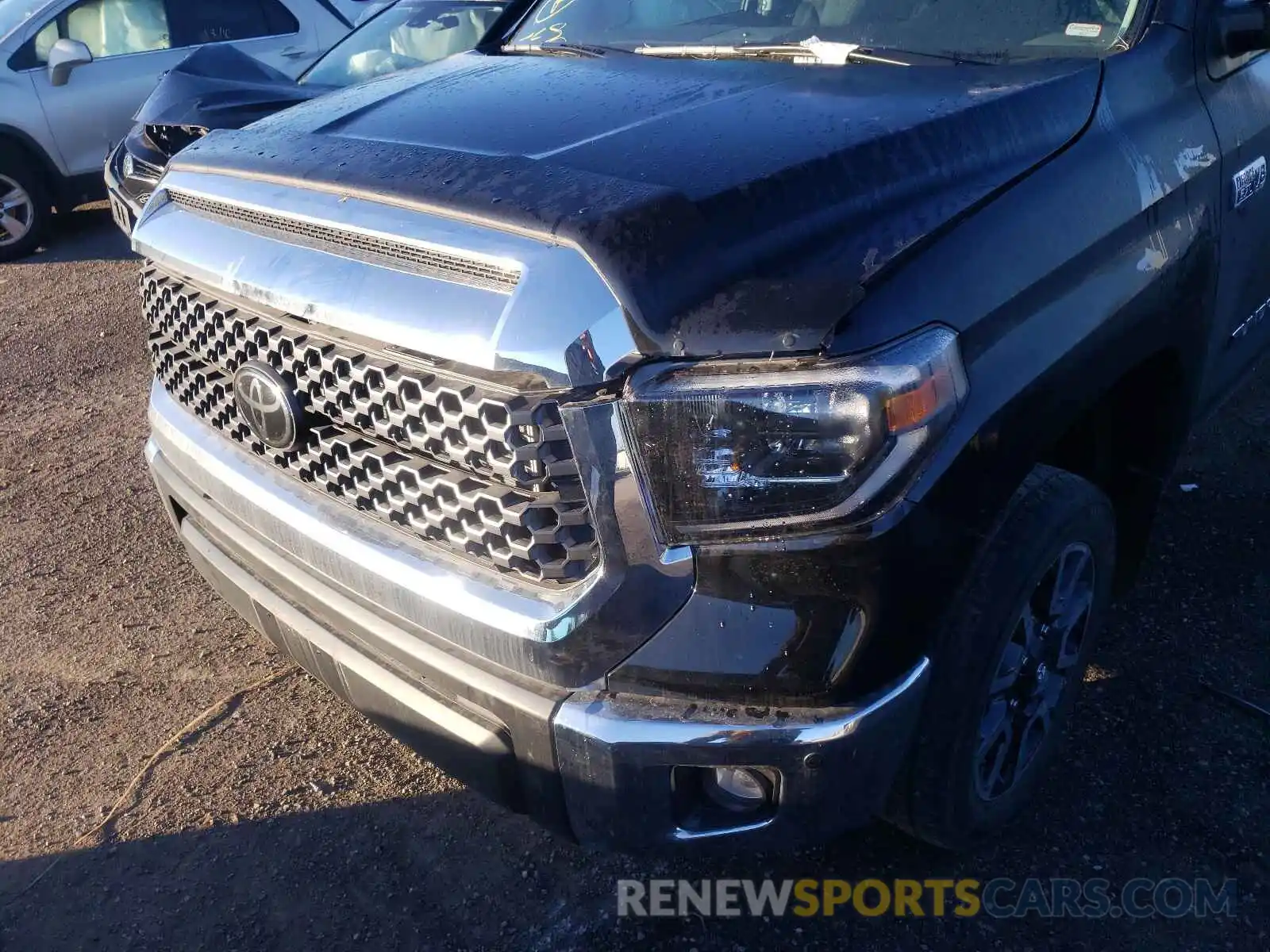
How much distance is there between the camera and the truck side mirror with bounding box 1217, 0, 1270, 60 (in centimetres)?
262

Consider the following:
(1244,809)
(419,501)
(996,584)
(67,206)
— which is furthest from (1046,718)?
(67,206)

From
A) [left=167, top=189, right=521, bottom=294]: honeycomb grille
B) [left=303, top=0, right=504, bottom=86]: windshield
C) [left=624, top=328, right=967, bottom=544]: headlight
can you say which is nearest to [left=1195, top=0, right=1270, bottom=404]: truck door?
[left=624, top=328, right=967, bottom=544]: headlight

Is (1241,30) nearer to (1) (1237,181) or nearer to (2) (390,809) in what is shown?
(1) (1237,181)

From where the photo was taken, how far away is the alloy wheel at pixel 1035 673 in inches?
86.5

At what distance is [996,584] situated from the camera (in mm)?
1937

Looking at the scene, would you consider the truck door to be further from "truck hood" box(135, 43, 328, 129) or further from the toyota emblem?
"truck hood" box(135, 43, 328, 129)

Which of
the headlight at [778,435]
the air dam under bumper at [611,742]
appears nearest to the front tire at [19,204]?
the air dam under bumper at [611,742]

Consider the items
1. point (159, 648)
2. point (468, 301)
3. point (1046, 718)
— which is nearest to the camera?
point (468, 301)

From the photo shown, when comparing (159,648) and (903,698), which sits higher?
(903,698)

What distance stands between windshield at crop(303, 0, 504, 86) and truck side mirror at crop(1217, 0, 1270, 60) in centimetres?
402

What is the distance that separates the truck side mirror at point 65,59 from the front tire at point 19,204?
60 cm

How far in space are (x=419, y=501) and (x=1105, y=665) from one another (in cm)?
201

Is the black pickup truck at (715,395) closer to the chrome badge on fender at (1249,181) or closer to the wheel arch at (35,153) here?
the chrome badge on fender at (1249,181)

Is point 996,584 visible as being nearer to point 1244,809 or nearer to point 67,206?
point 1244,809
